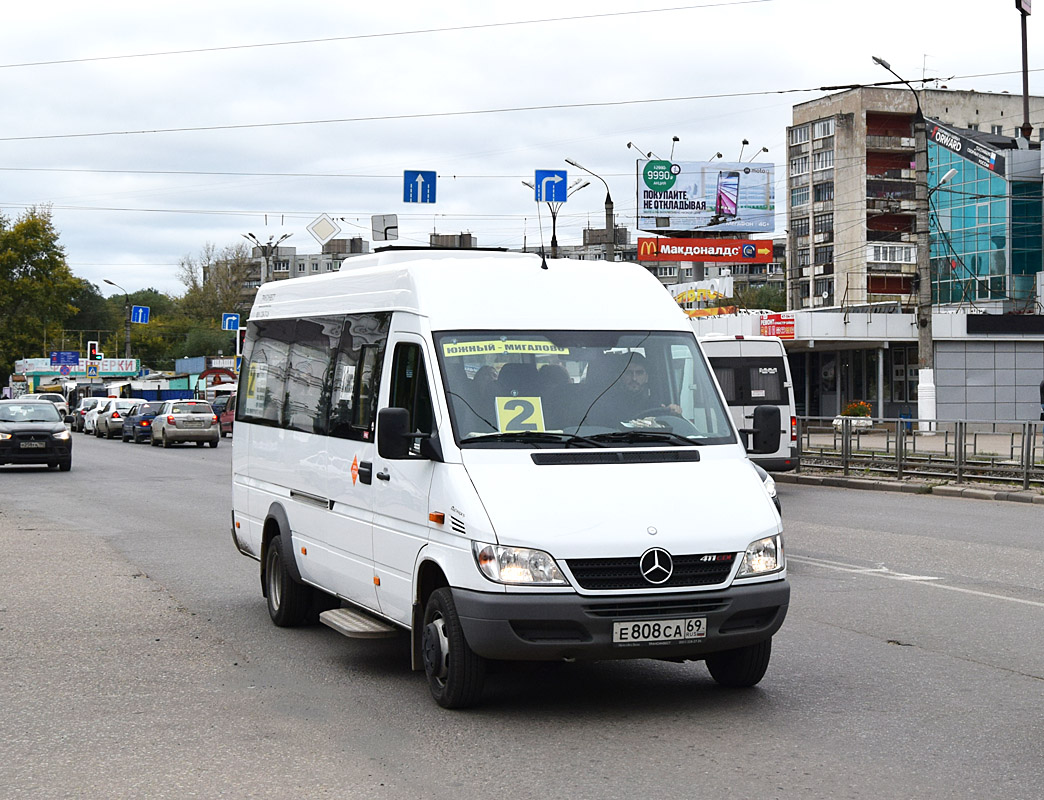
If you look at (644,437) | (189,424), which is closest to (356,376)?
(644,437)

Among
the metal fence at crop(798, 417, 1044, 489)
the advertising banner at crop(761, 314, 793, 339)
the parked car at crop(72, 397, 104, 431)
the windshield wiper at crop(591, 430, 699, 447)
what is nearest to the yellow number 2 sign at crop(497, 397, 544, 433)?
the windshield wiper at crop(591, 430, 699, 447)

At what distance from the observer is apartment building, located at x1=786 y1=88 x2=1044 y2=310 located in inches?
3750

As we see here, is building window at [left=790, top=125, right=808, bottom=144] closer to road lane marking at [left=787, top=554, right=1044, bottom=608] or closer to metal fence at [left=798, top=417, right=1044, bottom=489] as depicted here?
metal fence at [left=798, top=417, right=1044, bottom=489]

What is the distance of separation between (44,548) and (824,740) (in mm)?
11043

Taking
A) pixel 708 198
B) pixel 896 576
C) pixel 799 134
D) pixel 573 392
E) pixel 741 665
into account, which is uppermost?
pixel 799 134

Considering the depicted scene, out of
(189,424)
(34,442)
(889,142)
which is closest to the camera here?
(34,442)

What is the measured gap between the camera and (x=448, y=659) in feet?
22.1

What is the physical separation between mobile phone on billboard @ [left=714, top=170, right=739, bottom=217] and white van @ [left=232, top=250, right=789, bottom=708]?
54361 millimetres

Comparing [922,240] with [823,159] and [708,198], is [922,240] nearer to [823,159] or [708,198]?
[708,198]

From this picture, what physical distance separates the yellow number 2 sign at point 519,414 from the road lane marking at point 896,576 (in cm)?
499

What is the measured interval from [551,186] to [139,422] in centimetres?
2038

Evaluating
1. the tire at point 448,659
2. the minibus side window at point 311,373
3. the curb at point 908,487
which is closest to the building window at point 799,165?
the curb at point 908,487

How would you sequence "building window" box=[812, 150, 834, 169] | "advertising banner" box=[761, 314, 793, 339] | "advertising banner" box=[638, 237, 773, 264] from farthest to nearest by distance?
"building window" box=[812, 150, 834, 169], "advertising banner" box=[638, 237, 773, 264], "advertising banner" box=[761, 314, 793, 339]

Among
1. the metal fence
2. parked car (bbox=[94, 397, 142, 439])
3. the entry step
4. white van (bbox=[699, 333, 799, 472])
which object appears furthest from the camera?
parked car (bbox=[94, 397, 142, 439])
